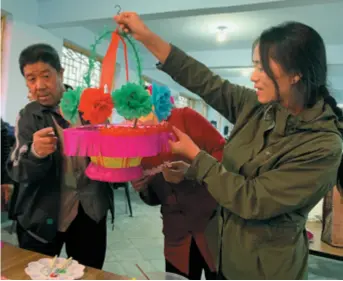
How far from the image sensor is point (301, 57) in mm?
811

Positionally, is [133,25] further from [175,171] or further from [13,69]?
[13,69]

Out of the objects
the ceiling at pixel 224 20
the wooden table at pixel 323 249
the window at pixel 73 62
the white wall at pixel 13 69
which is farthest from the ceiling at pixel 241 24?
the wooden table at pixel 323 249

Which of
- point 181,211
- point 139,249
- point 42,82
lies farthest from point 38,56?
point 139,249

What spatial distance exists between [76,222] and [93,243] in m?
0.10

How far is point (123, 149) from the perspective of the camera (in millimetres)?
849

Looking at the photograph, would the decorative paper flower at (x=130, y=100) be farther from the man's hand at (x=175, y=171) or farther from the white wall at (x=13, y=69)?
the white wall at (x=13, y=69)

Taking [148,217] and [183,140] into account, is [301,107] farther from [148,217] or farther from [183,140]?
[148,217]

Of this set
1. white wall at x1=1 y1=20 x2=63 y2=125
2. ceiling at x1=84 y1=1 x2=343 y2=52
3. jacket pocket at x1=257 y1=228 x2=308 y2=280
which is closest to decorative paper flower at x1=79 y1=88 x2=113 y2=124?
jacket pocket at x1=257 y1=228 x2=308 y2=280

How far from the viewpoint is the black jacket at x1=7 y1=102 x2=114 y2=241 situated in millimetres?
1136

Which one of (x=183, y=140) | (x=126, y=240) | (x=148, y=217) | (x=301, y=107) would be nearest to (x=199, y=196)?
(x=183, y=140)

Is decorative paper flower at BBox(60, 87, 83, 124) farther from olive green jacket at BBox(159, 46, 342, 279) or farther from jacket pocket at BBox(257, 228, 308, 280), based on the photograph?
jacket pocket at BBox(257, 228, 308, 280)

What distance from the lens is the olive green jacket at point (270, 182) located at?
78cm

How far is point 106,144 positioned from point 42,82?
52 centimetres

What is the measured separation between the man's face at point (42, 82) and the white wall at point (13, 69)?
7.22ft
